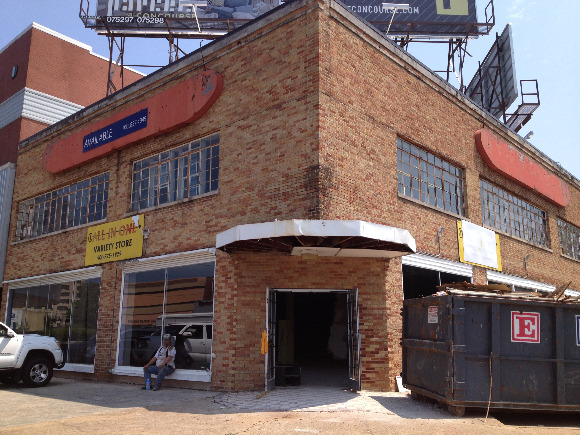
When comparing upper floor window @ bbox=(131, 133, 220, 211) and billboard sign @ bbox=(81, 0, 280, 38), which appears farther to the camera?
billboard sign @ bbox=(81, 0, 280, 38)

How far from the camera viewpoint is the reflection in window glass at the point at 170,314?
1215 centimetres

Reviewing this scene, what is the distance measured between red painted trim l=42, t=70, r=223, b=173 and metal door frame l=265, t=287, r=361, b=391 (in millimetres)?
4997

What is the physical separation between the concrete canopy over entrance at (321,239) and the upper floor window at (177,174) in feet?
9.02

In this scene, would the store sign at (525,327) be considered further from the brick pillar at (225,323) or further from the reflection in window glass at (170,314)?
the reflection in window glass at (170,314)

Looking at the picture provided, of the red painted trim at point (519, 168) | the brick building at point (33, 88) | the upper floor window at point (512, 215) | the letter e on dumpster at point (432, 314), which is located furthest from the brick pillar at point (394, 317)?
the brick building at point (33, 88)

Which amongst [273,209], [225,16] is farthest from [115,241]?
[225,16]

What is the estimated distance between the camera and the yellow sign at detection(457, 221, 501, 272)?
47.8 feet

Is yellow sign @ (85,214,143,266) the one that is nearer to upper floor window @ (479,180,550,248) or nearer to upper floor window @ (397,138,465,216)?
upper floor window @ (397,138,465,216)

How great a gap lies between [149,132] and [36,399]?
276 inches

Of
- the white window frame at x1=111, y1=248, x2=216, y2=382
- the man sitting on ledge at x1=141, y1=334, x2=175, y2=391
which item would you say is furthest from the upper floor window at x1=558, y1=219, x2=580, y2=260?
the man sitting on ledge at x1=141, y1=334, x2=175, y2=391

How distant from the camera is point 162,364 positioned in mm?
12070

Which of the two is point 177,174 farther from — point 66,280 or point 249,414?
point 249,414

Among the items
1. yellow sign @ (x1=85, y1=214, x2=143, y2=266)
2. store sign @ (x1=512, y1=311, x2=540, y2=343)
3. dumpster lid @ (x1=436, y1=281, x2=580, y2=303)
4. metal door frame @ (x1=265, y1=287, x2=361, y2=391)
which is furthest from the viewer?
yellow sign @ (x1=85, y1=214, x2=143, y2=266)

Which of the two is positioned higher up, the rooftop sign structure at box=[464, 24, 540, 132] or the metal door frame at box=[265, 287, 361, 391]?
the rooftop sign structure at box=[464, 24, 540, 132]
